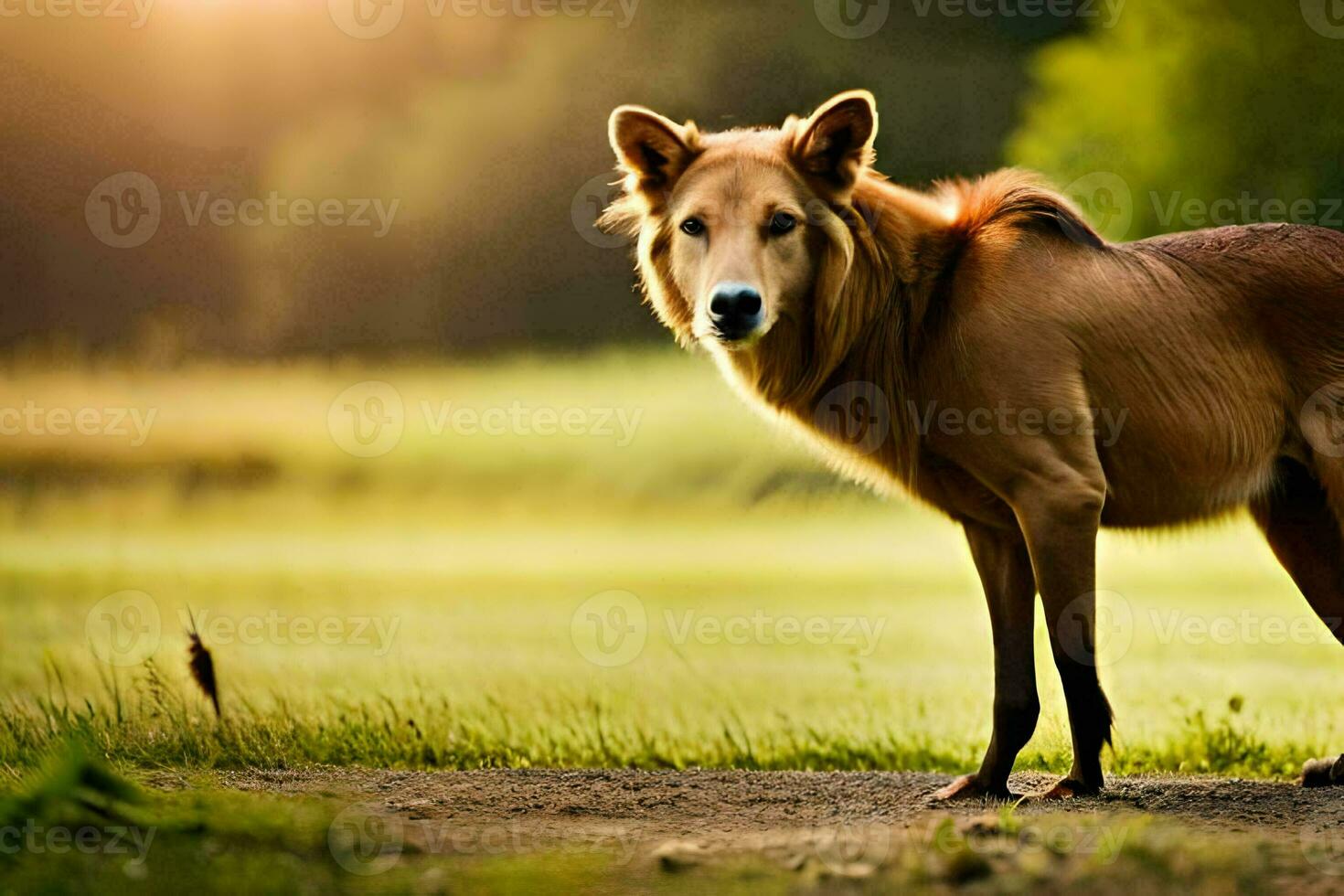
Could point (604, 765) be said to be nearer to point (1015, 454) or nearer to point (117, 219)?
point (1015, 454)

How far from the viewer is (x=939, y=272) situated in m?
6.43

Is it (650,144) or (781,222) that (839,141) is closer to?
(781,222)

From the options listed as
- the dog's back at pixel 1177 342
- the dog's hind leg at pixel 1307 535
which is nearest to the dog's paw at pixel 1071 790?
the dog's back at pixel 1177 342

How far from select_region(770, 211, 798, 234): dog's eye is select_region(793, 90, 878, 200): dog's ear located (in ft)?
0.98

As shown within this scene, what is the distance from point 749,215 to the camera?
6.05 metres

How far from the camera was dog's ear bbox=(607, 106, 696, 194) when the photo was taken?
639 centimetres

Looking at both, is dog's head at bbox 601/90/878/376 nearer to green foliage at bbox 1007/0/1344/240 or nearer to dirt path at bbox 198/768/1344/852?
dirt path at bbox 198/768/1344/852

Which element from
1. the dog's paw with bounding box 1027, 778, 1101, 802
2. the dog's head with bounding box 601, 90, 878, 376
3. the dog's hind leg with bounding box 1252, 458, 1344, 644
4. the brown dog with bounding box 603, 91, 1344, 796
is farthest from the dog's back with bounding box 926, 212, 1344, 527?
the dog's paw with bounding box 1027, 778, 1101, 802

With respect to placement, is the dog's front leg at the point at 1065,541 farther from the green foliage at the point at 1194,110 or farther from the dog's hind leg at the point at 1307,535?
the green foliage at the point at 1194,110

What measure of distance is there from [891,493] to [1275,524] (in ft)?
6.52

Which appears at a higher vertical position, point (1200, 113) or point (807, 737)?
point (1200, 113)

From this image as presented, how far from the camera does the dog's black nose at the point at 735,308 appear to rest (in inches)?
226

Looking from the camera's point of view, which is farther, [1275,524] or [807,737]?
[807,737]

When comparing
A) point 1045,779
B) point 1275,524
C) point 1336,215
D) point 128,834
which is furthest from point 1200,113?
point 128,834
